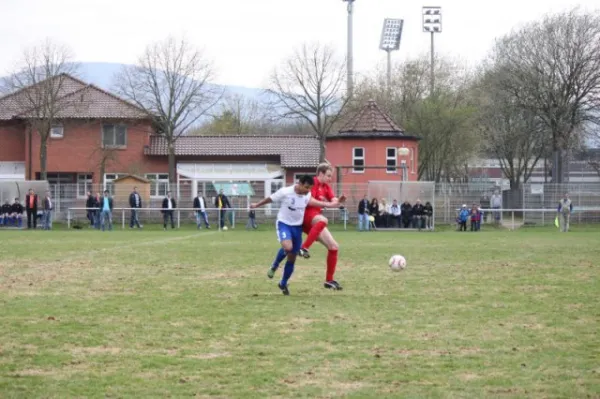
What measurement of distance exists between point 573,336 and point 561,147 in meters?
51.6

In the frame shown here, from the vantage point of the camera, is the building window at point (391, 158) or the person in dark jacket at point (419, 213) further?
the building window at point (391, 158)

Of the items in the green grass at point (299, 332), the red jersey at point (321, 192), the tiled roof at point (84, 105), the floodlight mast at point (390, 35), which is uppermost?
the floodlight mast at point (390, 35)

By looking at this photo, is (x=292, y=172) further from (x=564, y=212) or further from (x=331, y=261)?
(x=331, y=261)

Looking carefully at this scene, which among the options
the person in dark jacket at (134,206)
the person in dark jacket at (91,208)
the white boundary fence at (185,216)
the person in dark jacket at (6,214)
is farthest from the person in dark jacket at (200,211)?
the person in dark jacket at (6,214)

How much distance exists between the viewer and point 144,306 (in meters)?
12.4

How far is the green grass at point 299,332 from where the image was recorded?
7.50 metres

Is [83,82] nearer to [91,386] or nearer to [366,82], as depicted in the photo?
[366,82]

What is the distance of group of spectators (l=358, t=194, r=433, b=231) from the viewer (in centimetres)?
4331

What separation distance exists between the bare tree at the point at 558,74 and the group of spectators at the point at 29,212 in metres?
28.4

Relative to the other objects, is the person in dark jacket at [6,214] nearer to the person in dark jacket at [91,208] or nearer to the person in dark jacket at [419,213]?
the person in dark jacket at [91,208]

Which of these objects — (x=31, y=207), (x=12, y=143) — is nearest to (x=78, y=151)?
(x=12, y=143)

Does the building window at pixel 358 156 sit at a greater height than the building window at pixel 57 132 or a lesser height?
lesser

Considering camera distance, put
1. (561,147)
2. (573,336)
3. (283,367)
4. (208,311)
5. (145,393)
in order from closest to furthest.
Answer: (145,393) < (283,367) < (573,336) < (208,311) < (561,147)

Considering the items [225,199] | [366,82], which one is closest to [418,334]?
[225,199]
